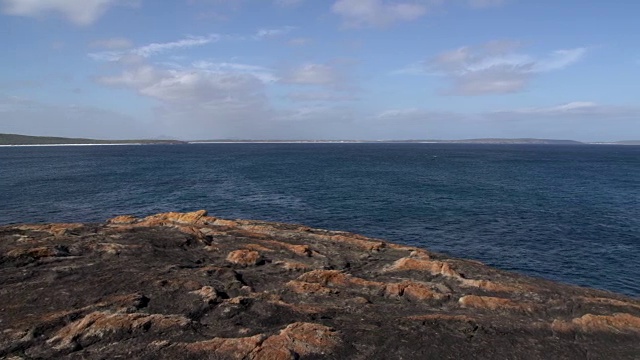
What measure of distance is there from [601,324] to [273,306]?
18892 millimetres

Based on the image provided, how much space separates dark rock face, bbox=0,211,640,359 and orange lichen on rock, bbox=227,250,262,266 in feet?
0.37

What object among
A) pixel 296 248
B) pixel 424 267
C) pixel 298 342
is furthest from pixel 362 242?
pixel 298 342

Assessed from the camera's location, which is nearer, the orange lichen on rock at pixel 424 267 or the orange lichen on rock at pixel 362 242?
the orange lichen on rock at pixel 424 267

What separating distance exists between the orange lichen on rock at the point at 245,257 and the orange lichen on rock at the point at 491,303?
15104 millimetres

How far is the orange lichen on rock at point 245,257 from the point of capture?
32.7 m

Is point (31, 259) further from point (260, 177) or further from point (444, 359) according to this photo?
point (260, 177)

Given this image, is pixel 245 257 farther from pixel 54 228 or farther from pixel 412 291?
pixel 54 228

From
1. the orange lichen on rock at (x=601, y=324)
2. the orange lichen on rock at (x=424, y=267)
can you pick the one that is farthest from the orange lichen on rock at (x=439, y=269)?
the orange lichen on rock at (x=601, y=324)

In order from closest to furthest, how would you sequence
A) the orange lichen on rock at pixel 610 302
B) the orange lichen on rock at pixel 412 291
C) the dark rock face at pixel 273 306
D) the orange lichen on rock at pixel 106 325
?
1. the orange lichen on rock at pixel 106 325
2. the dark rock face at pixel 273 306
3. the orange lichen on rock at pixel 610 302
4. the orange lichen on rock at pixel 412 291

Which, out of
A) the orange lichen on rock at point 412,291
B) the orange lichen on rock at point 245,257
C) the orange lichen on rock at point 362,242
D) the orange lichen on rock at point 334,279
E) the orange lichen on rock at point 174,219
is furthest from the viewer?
the orange lichen on rock at point 174,219

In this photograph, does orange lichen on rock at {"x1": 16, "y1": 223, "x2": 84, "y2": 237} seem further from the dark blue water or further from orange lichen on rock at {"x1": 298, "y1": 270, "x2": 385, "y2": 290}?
the dark blue water

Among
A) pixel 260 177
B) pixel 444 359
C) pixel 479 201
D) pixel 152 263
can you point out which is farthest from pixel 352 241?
pixel 260 177

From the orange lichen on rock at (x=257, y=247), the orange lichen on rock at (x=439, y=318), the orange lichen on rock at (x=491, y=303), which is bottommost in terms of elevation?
the orange lichen on rock at (x=491, y=303)

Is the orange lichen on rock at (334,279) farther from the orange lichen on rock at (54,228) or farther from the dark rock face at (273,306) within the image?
the orange lichen on rock at (54,228)
